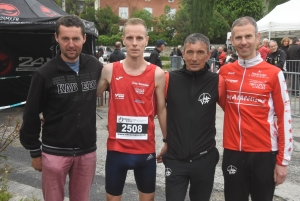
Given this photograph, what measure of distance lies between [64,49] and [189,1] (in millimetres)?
42092

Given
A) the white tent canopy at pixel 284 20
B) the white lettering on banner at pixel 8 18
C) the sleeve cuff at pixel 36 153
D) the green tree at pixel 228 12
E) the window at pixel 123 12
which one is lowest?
Result: the sleeve cuff at pixel 36 153

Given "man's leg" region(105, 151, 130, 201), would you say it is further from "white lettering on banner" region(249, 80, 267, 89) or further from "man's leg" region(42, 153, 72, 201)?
"white lettering on banner" region(249, 80, 267, 89)

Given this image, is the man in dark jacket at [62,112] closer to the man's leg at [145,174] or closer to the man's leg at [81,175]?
the man's leg at [81,175]

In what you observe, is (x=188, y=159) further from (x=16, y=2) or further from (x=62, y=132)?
(x=16, y=2)

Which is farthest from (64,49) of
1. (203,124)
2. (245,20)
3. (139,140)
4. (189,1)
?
(189,1)

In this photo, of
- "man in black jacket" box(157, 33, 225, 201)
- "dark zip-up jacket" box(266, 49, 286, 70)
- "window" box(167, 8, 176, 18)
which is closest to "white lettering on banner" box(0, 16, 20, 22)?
"man in black jacket" box(157, 33, 225, 201)

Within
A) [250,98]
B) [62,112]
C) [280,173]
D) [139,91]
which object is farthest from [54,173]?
[280,173]

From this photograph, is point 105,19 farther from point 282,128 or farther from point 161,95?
point 282,128

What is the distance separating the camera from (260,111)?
10.1ft

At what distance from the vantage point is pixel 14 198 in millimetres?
4242

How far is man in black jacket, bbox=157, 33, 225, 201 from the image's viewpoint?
10.1 ft

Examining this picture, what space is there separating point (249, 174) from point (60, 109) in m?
1.66

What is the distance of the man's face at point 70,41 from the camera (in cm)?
302

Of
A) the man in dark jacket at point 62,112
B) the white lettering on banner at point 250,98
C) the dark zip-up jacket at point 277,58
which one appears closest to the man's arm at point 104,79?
the man in dark jacket at point 62,112
